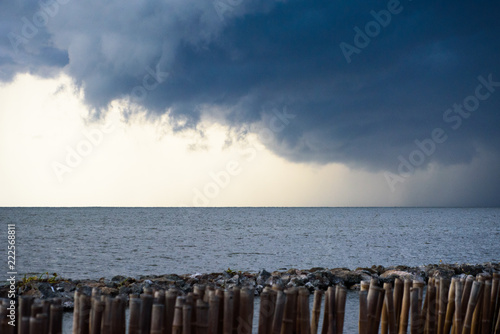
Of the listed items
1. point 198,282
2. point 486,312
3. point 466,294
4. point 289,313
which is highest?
point 466,294

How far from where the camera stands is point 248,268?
101 ft

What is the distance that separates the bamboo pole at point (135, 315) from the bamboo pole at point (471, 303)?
4091 mm

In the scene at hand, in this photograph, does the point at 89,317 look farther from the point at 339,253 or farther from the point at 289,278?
the point at 339,253

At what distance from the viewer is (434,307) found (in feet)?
21.4

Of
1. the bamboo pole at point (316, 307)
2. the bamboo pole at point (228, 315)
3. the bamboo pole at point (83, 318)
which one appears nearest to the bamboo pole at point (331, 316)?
the bamboo pole at point (316, 307)

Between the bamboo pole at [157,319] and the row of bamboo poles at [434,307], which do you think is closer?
the bamboo pole at [157,319]

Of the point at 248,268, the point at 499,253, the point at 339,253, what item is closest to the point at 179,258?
the point at 248,268

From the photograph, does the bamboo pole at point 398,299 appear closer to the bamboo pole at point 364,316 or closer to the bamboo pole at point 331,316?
the bamboo pole at point 364,316

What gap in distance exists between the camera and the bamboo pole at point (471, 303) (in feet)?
20.3

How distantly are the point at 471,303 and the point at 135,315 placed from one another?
418 cm

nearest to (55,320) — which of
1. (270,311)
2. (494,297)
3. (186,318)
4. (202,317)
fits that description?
(186,318)

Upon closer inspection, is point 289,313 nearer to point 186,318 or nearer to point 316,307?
point 316,307

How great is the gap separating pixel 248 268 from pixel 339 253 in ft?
44.2

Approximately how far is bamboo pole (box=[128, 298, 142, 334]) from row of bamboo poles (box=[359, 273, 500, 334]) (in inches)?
103
